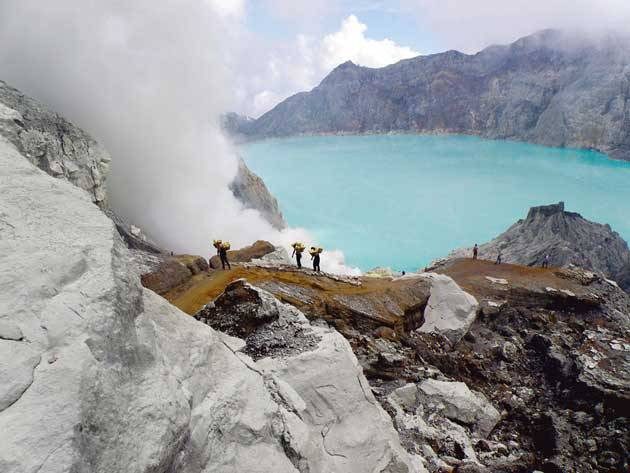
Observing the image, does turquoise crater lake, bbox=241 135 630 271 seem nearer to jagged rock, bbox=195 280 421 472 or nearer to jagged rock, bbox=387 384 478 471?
jagged rock, bbox=387 384 478 471

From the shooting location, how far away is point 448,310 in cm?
1883

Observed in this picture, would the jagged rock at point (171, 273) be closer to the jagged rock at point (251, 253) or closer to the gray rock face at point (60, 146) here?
the jagged rock at point (251, 253)

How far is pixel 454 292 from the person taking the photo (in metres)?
19.5

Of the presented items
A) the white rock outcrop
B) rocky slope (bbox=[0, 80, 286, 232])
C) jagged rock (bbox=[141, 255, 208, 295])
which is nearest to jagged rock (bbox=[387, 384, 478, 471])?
the white rock outcrop

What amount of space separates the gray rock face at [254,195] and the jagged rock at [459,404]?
4822 centimetres

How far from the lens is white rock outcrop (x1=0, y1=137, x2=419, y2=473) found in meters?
3.85

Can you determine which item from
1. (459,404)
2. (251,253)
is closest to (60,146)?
(251,253)

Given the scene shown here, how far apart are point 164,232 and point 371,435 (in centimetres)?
3519

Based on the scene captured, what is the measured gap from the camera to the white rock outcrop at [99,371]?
12.6 feet

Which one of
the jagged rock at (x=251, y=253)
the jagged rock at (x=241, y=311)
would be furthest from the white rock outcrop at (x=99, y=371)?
the jagged rock at (x=251, y=253)

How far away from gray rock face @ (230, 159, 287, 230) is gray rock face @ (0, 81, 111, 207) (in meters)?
32.5

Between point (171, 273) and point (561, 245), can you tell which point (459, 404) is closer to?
point (171, 273)

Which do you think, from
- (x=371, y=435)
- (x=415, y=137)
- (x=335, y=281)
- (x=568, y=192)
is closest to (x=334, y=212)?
(x=568, y=192)

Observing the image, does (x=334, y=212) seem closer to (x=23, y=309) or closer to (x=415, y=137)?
→ (x=23, y=309)
